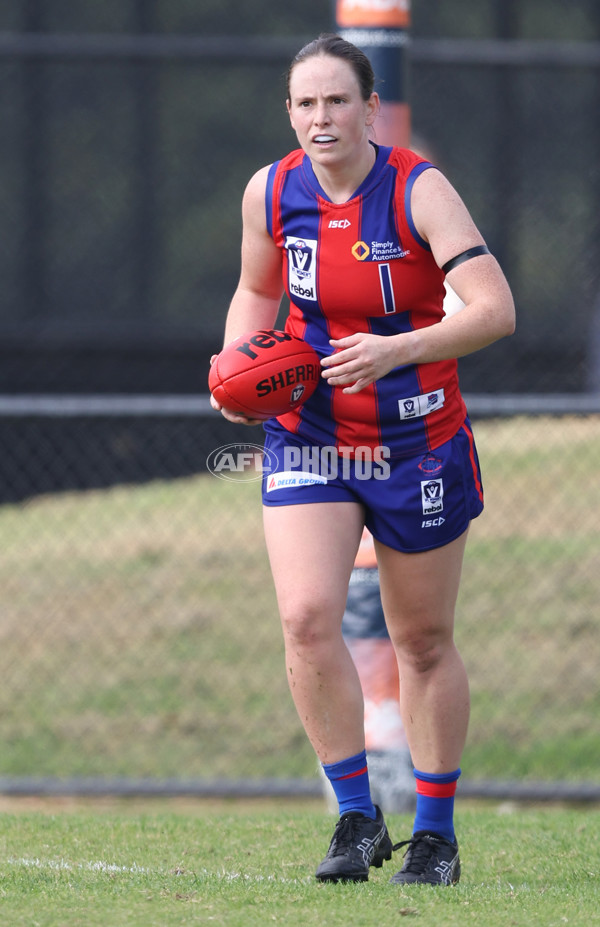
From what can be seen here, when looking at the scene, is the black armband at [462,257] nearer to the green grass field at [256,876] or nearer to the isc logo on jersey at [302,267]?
the isc logo on jersey at [302,267]

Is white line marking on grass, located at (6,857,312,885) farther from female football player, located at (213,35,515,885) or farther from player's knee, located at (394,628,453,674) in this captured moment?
player's knee, located at (394,628,453,674)

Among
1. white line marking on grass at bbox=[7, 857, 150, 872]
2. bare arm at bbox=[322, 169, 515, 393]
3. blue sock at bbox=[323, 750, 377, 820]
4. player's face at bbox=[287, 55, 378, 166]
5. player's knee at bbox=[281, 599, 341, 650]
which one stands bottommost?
white line marking on grass at bbox=[7, 857, 150, 872]

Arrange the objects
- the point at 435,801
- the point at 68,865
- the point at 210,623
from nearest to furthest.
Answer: the point at 435,801, the point at 68,865, the point at 210,623

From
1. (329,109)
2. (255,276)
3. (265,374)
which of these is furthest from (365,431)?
(329,109)

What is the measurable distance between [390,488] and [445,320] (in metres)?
0.47

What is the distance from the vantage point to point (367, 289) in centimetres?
343

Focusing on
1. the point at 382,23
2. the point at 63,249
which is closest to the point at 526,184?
the point at 63,249

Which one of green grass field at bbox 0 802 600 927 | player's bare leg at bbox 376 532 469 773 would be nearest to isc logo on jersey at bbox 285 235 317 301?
player's bare leg at bbox 376 532 469 773

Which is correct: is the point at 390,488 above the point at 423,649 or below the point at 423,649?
above

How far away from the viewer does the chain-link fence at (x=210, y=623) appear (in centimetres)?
707

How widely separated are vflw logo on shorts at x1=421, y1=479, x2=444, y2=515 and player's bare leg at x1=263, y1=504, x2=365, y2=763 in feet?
0.59

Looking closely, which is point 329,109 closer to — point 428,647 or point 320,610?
point 320,610

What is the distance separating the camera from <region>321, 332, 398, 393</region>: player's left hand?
10.5 ft

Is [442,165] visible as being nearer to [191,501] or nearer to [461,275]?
[191,501]
